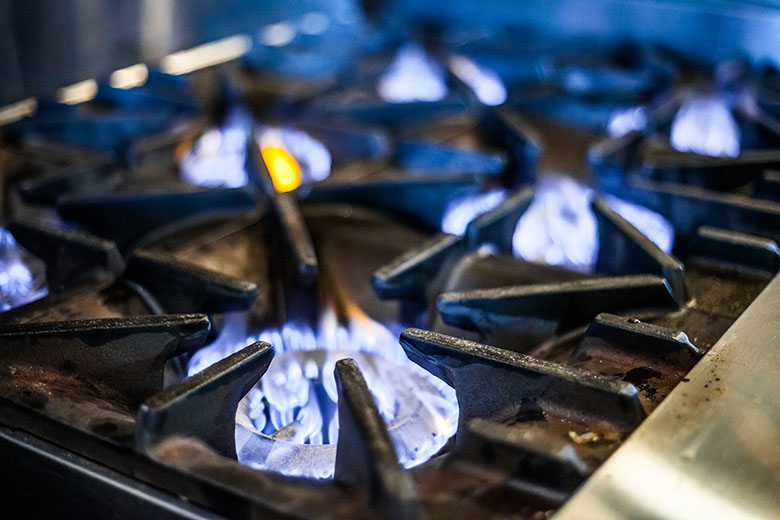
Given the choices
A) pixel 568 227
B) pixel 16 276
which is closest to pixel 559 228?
pixel 568 227

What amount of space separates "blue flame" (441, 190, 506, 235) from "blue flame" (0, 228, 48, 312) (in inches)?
16.4

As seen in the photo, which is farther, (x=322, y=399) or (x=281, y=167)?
(x=281, y=167)

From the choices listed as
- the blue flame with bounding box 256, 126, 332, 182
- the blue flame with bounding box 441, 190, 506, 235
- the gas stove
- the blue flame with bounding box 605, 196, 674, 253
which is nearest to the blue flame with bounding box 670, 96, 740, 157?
the gas stove

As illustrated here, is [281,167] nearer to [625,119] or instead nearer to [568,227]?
[568,227]

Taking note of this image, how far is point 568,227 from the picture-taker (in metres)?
0.87

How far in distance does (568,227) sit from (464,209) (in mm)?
119

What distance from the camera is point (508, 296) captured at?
0.61 m

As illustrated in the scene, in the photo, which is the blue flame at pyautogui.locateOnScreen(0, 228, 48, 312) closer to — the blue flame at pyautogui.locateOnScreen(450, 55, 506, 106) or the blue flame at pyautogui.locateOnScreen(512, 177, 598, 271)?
the blue flame at pyautogui.locateOnScreen(512, 177, 598, 271)

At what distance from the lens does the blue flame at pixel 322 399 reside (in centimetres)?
55

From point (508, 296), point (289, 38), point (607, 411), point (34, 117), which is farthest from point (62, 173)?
point (289, 38)

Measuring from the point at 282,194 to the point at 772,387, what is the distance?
1.61ft

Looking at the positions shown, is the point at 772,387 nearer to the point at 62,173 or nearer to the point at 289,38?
the point at 62,173

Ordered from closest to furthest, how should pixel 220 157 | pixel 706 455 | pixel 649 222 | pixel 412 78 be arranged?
pixel 706 455
pixel 649 222
pixel 220 157
pixel 412 78

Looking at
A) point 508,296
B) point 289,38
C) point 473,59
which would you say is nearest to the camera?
point 508,296
